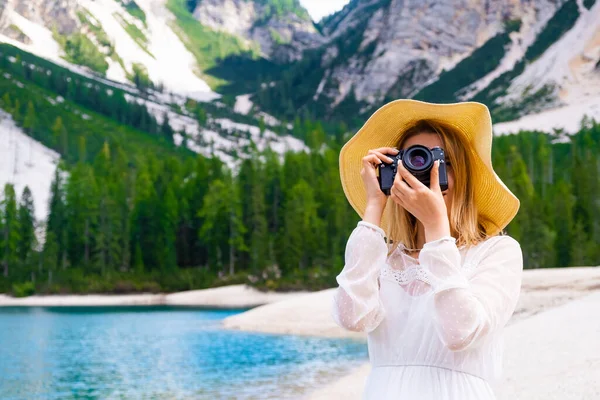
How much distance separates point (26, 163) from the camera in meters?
98.3

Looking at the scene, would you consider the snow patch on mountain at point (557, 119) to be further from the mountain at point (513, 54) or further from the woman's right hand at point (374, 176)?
the woman's right hand at point (374, 176)

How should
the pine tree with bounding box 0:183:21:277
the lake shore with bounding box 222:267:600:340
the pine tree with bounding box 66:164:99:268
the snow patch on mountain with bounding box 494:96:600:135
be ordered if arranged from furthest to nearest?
the snow patch on mountain with bounding box 494:96:600:135, the pine tree with bounding box 66:164:99:268, the pine tree with bounding box 0:183:21:277, the lake shore with bounding box 222:267:600:340

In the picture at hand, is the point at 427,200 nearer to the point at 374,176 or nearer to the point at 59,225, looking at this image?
A: the point at 374,176

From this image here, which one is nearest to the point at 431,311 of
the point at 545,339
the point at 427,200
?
the point at 427,200

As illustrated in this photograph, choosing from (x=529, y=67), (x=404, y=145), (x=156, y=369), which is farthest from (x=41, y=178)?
(x=529, y=67)

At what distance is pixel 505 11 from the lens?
192750mm

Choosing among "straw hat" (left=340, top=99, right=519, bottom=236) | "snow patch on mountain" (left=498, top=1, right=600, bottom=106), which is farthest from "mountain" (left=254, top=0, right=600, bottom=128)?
"straw hat" (left=340, top=99, right=519, bottom=236)

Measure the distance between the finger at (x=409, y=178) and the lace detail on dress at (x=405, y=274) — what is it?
336 mm

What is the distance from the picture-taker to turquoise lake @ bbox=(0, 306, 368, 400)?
16.0m

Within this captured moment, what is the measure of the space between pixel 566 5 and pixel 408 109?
199 meters

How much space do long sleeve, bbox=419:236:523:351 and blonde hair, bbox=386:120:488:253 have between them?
17 centimetres

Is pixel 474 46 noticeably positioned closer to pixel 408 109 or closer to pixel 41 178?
pixel 41 178

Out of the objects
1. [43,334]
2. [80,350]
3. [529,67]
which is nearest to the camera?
[80,350]

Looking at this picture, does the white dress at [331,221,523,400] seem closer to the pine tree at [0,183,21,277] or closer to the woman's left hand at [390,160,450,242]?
the woman's left hand at [390,160,450,242]
